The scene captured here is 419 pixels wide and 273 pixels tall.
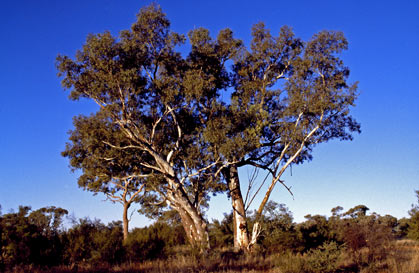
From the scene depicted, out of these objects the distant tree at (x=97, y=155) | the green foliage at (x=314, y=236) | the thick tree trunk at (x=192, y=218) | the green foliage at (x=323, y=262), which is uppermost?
the distant tree at (x=97, y=155)

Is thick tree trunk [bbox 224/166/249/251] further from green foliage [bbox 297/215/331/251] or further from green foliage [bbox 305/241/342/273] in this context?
green foliage [bbox 305/241/342/273]

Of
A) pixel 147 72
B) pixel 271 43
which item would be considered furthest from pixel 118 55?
pixel 271 43

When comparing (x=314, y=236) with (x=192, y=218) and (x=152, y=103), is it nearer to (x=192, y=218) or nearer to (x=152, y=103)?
(x=192, y=218)

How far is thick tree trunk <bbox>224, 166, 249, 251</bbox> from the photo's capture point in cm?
1564

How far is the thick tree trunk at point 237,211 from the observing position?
51.3 ft

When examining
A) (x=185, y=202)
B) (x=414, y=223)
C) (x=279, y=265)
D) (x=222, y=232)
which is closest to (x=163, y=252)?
(x=185, y=202)

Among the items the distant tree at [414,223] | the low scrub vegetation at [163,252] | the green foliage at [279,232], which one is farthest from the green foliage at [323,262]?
the distant tree at [414,223]

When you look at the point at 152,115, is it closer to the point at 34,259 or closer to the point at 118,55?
the point at 118,55

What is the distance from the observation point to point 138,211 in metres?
23.5

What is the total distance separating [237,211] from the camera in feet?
53.2

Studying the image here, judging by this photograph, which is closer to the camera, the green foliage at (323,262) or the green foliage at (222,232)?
the green foliage at (323,262)

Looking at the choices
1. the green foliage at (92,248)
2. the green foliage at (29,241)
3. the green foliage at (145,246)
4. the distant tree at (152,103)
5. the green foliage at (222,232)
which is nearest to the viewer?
the green foliage at (29,241)

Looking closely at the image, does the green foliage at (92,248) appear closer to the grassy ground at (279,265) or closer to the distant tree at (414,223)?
the grassy ground at (279,265)

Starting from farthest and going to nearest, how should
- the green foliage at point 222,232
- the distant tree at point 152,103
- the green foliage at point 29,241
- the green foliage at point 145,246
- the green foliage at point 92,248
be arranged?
the green foliage at point 222,232
the distant tree at point 152,103
the green foliage at point 145,246
the green foliage at point 92,248
the green foliage at point 29,241
